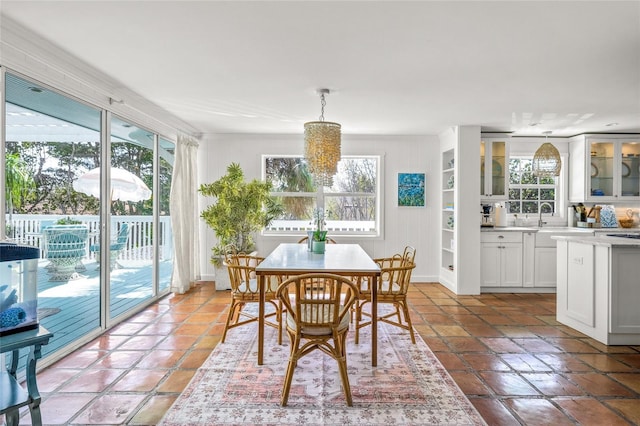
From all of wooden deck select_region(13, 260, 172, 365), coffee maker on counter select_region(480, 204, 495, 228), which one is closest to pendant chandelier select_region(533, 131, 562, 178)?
coffee maker on counter select_region(480, 204, 495, 228)

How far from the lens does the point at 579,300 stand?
3635 mm

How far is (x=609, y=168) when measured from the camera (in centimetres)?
561

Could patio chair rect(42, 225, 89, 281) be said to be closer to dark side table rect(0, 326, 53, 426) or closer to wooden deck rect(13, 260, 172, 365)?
wooden deck rect(13, 260, 172, 365)

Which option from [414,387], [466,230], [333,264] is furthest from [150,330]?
[466,230]

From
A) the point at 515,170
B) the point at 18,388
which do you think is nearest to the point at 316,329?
the point at 18,388

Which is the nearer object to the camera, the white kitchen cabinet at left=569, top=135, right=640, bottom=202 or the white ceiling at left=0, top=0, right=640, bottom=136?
the white ceiling at left=0, top=0, right=640, bottom=136

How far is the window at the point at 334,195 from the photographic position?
6047 millimetres

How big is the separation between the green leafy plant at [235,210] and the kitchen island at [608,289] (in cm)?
377

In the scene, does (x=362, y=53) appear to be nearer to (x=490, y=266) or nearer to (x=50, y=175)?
(x=50, y=175)

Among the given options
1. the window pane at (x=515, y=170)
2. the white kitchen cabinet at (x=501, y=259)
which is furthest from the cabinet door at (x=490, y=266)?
the window pane at (x=515, y=170)

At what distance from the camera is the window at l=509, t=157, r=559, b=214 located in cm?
600

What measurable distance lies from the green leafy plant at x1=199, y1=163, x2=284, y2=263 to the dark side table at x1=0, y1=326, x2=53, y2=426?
3.26 meters

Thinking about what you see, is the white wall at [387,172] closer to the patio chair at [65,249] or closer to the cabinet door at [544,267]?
the cabinet door at [544,267]

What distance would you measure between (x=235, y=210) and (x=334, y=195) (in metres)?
1.74
